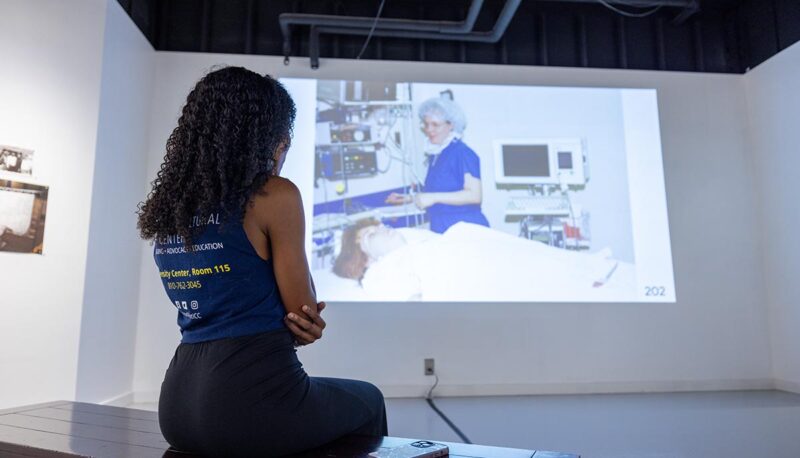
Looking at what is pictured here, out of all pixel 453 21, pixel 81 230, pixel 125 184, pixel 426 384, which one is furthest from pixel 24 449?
pixel 453 21

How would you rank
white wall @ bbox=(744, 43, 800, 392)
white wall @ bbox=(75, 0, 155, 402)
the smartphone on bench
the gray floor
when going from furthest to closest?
1. white wall @ bbox=(744, 43, 800, 392)
2. white wall @ bbox=(75, 0, 155, 402)
3. the gray floor
4. the smartphone on bench

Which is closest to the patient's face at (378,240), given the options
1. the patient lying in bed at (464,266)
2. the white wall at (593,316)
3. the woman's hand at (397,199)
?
the patient lying in bed at (464,266)

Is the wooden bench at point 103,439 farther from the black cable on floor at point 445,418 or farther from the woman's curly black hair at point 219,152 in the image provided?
the black cable on floor at point 445,418

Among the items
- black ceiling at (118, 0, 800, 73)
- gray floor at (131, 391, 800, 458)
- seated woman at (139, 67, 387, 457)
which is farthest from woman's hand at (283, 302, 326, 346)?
black ceiling at (118, 0, 800, 73)

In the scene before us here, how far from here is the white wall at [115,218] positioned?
280cm

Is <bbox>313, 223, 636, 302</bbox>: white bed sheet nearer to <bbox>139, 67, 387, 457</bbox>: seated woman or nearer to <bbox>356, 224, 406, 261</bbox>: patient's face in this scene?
<bbox>356, 224, 406, 261</bbox>: patient's face

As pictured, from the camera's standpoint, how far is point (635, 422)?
8.90ft

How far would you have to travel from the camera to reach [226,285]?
0.94 m

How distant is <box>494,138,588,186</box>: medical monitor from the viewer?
3643mm

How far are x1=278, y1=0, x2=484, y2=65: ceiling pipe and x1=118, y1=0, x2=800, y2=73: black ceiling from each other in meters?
0.16

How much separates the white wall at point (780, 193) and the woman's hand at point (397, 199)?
2.71 metres

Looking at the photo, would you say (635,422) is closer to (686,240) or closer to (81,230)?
(686,240)

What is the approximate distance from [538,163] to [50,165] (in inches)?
117

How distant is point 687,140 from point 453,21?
2010 mm
